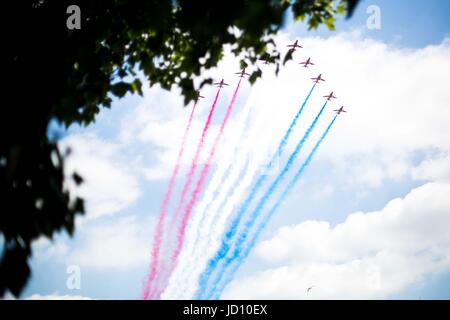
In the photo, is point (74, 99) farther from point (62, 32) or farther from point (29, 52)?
point (62, 32)

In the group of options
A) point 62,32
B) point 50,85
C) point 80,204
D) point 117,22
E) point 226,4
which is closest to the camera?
point 226,4

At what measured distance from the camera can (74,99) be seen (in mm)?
4461

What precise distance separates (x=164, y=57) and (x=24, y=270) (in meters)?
5.71

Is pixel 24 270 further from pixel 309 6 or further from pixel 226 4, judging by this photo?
pixel 309 6

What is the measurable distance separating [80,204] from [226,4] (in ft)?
9.47

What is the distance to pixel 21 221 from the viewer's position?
404 centimetres

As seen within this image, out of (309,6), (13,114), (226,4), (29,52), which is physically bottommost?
(13,114)

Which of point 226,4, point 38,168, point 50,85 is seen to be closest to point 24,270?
point 38,168

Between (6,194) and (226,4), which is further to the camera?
(6,194)

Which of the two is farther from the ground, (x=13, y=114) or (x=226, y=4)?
(x=226, y=4)
